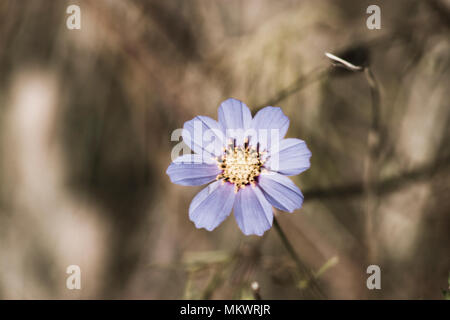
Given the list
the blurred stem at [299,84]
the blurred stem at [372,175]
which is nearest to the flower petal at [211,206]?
the blurred stem at [299,84]

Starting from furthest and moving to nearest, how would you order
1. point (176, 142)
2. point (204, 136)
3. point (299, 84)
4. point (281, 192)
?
point (176, 142) < point (299, 84) < point (204, 136) < point (281, 192)

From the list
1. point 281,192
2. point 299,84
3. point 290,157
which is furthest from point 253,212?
point 299,84

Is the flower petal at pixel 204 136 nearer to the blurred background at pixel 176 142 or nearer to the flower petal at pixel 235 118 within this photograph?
the flower petal at pixel 235 118

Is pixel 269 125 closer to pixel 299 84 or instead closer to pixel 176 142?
pixel 299 84

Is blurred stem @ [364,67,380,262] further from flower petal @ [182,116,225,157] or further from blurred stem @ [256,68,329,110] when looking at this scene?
flower petal @ [182,116,225,157]

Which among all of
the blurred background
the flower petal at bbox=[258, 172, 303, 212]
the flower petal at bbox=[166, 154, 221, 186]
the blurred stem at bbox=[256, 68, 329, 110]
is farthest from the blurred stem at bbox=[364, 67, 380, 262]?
the flower petal at bbox=[166, 154, 221, 186]

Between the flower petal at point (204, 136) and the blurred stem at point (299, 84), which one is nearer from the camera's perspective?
the flower petal at point (204, 136)
